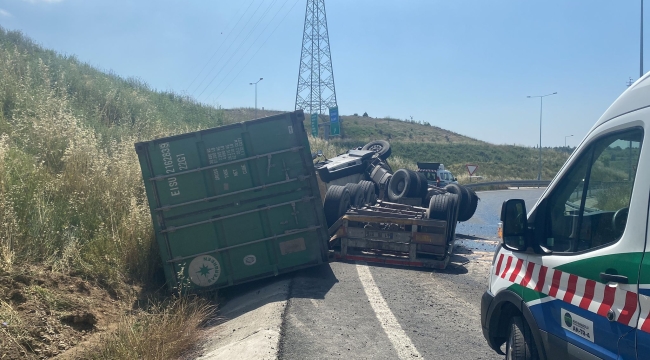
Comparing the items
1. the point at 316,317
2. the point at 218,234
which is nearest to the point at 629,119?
the point at 316,317

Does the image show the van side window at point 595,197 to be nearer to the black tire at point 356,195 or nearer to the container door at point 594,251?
A: the container door at point 594,251

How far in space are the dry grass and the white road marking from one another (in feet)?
7.15

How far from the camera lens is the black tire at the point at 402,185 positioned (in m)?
13.2

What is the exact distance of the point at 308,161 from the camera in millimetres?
8570

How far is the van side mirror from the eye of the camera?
399 centimetres

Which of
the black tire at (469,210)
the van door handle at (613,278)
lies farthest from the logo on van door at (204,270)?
the black tire at (469,210)

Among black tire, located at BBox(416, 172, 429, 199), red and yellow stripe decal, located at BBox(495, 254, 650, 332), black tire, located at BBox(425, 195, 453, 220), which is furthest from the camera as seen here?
black tire, located at BBox(416, 172, 429, 199)

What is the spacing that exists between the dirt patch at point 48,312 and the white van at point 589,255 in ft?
14.6

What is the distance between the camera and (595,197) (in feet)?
11.7

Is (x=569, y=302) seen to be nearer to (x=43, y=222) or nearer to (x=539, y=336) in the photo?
(x=539, y=336)

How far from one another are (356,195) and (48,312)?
7072 mm

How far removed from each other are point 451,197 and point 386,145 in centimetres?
722

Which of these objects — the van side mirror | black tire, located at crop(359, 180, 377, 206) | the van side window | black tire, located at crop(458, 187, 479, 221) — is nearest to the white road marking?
the van side mirror

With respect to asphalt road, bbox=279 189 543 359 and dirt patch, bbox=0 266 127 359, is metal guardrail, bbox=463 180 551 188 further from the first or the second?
dirt patch, bbox=0 266 127 359
